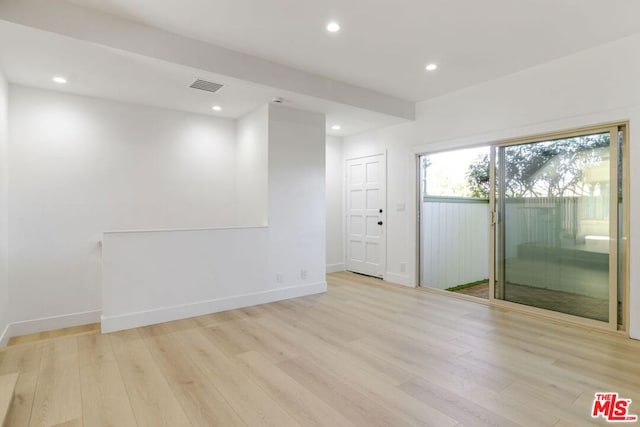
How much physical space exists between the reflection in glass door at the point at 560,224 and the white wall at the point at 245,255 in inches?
98.0

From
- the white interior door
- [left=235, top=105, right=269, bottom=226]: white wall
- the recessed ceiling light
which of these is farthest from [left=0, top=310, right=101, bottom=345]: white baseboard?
the recessed ceiling light

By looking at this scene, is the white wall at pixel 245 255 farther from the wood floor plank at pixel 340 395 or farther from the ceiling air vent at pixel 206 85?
the wood floor plank at pixel 340 395

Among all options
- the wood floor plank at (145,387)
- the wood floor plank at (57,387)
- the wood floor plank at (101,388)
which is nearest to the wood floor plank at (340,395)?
the wood floor plank at (145,387)

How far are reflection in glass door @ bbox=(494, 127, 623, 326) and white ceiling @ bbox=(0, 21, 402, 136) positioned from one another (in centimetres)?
198

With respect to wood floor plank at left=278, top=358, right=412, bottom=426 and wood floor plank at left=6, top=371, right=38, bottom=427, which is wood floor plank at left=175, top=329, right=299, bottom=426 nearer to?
wood floor plank at left=278, top=358, right=412, bottom=426

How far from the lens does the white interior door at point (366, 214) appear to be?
5781mm

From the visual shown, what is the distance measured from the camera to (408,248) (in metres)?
5.27

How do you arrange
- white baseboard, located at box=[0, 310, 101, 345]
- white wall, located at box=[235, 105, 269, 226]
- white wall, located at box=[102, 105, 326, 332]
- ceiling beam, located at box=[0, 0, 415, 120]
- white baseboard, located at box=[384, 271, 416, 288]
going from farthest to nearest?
white baseboard, located at box=[384, 271, 416, 288]
white wall, located at box=[235, 105, 269, 226]
white baseboard, located at box=[0, 310, 101, 345]
white wall, located at box=[102, 105, 326, 332]
ceiling beam, located at box=[0, 0, 415, 120]

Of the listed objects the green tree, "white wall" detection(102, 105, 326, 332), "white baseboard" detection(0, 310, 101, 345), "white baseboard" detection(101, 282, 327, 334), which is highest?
the green tree

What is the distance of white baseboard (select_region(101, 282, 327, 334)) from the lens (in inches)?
135

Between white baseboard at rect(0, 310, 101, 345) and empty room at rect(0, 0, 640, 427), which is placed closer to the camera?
empty room at rect(0, 0, 640, 427)

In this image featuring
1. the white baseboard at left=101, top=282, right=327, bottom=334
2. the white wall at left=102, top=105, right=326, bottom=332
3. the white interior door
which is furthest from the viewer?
the white interior door

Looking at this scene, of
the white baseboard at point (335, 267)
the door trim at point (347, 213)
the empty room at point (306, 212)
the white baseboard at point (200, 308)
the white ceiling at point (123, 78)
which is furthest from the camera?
the white baseboard at point (335, 267)

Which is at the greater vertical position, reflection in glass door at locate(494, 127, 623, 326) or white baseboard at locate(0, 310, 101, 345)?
reflection in glass door at locate(494, 127, 623, 326)
